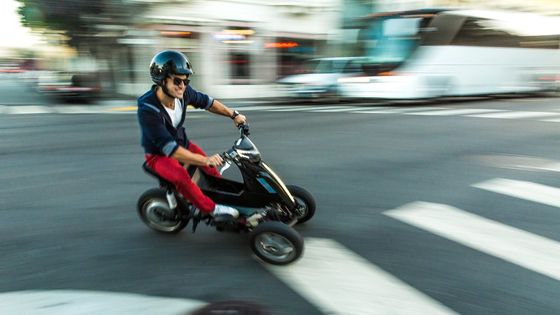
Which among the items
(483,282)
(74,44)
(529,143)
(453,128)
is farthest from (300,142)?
(74,44)

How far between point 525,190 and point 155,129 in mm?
4432

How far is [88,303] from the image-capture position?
2.83m

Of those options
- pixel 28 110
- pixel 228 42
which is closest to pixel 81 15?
pixel 28 110

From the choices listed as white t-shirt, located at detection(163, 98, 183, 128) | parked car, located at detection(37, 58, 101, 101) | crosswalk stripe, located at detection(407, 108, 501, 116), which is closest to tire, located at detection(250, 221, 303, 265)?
white t-shirt, located at detection(163, 98, 183, 128)

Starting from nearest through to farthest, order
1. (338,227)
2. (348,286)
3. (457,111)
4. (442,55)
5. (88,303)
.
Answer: (88,303) → (348,286) → (338,227) → (457,111) → (442,55)

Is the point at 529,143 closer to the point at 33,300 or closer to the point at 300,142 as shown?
the point at 300,142

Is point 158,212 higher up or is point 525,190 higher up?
point 158,212

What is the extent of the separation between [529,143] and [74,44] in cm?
1681

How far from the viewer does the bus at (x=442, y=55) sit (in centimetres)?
1333

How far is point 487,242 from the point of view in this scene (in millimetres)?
3746

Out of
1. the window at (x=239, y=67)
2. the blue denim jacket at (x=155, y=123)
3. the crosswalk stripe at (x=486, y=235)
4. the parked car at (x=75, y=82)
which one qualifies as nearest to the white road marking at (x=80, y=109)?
the parked car at (x=75, y=82)

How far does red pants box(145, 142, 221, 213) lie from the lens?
11.5ft

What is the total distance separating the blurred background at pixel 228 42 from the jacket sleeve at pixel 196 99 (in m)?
10.6

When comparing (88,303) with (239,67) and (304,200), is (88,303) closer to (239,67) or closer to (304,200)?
(304,200)
